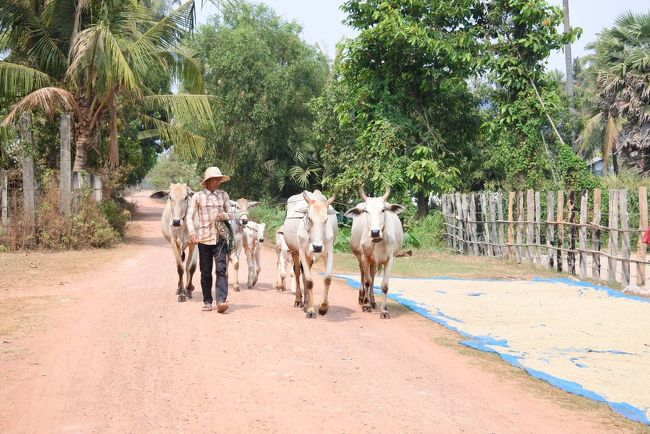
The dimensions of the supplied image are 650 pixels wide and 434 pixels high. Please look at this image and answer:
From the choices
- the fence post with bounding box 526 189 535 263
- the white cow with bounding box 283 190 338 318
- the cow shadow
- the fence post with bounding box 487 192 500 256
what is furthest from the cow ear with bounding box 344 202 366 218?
the fence post with bounding box 487 192 500 256

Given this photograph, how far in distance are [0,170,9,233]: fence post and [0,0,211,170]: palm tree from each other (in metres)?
1.50

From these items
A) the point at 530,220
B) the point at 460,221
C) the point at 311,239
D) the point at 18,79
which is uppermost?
the point at 18,79

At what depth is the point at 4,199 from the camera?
19.2 metres

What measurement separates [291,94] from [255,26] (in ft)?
13.6

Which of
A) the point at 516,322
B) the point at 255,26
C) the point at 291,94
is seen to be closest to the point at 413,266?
the point at 516,322

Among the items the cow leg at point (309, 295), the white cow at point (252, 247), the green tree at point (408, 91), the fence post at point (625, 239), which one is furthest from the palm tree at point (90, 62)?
the fence post at point (625, 239)

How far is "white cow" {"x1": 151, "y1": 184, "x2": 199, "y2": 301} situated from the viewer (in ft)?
35.6

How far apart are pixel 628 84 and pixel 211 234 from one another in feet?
78.6

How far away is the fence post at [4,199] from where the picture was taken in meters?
19.0

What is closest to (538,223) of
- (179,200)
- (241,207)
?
(241,207)

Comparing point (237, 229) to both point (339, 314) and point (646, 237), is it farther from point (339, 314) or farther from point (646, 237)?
point (646, 237)

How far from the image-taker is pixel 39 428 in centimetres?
504

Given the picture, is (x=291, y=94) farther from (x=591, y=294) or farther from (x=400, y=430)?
(x=400, y=430)

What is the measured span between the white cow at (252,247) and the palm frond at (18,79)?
9.96 metres
